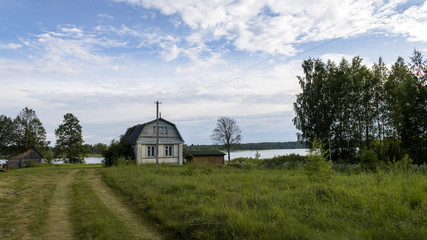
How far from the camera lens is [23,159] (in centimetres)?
4028

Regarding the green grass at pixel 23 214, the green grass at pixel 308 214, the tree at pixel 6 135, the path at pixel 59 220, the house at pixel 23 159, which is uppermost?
the tree at pixel 6 135

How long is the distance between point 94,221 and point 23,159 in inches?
1662

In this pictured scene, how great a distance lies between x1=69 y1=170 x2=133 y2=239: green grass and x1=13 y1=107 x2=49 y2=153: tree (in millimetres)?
49984

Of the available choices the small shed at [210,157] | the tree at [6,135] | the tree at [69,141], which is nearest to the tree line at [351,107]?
the small shed at [210,157]

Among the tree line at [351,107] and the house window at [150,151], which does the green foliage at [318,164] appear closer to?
the tree line at [351,107]

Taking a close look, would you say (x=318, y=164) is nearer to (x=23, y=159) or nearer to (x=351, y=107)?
(x=351, y=107)

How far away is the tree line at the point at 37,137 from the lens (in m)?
49.0

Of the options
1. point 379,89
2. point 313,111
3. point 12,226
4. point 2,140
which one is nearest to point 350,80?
point 379,89

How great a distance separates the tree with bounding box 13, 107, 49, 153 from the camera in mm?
50531

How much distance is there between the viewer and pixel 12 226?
7023mm

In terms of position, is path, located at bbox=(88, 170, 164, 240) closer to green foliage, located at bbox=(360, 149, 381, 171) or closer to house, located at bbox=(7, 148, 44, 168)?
green foliage, located at bbox=(360, 149, 381, 171)

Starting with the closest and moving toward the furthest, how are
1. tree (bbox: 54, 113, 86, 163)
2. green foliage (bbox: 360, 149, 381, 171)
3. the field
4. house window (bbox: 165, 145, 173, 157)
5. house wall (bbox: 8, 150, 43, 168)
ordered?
the field, green foliage (bbox: 360, 149, 381, 171), house window (bbox: 165, 145, 173, 157), house wall (bbox: 8, 150, 43, 168), tree (bbox: 54, 113, 86, 163)

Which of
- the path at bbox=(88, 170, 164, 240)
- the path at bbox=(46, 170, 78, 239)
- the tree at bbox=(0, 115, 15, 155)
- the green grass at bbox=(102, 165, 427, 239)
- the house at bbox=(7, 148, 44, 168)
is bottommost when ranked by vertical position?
the path at bbox=(88, 170, 164, 240)

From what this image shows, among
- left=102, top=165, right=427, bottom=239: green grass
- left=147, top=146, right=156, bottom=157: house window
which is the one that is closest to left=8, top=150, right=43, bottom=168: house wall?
left=147, top=146, right=156, bottom=157: house window
